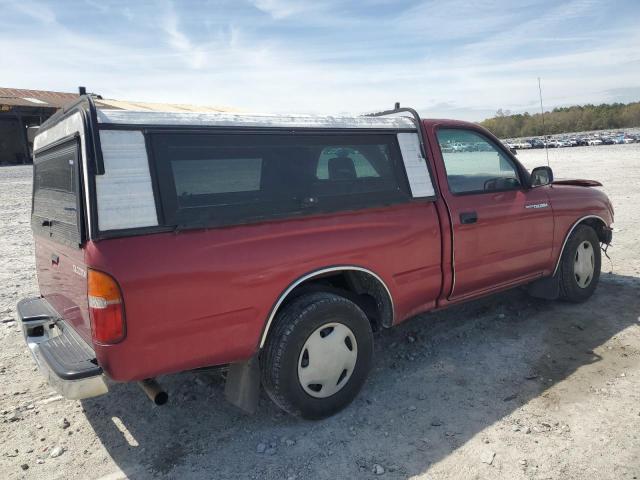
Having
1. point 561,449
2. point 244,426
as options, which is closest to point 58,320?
point 244,426

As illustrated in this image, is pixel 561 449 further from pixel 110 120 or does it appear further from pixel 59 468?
pixel 110 120

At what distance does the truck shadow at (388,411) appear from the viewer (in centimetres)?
282

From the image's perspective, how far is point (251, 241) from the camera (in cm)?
279

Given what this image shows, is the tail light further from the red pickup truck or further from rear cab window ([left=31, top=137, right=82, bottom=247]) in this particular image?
rear cab window ([left=31, top=137, right=82, bottom=247])

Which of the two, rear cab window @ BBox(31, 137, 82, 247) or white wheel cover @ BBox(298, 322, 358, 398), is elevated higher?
rear cab window @ BBox(31, 137, 82, 247)

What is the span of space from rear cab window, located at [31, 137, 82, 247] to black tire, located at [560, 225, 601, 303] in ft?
14.1

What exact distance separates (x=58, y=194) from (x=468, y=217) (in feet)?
9.60

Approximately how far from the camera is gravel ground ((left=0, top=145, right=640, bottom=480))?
275 cm

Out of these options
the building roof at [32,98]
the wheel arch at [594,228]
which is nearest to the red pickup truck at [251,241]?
the wheel arch at [594,228]

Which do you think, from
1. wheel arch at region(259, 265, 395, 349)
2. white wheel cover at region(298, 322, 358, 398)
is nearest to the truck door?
wheel arch at region(259, 265, 395, 349)

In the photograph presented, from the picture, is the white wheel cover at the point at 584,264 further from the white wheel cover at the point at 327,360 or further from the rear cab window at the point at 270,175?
the white wheel cover at the point at 327,360

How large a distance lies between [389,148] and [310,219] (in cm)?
94

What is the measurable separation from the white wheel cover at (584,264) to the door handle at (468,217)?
1.67 meters

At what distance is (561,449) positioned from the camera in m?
2.80
